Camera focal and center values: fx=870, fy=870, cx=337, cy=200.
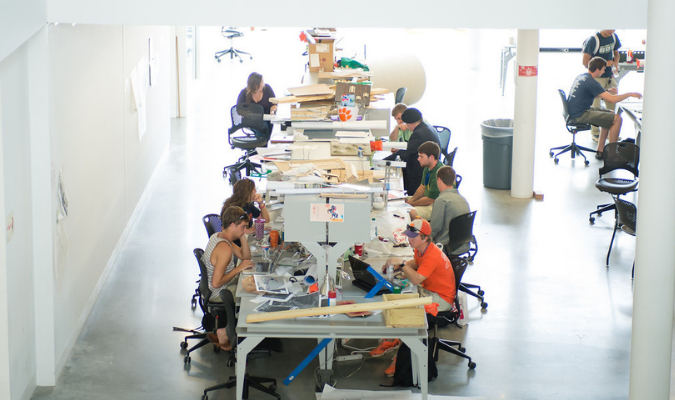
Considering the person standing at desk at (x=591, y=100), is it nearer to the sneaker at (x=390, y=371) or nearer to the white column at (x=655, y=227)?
the sneaker at (x=390, y=371)

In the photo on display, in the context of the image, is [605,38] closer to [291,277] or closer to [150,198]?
[150,198]

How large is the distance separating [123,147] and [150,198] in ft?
5.80

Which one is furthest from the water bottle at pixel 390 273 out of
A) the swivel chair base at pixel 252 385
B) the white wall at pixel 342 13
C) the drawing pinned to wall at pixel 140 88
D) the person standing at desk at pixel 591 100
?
the person standing at desk at pixel 591 100

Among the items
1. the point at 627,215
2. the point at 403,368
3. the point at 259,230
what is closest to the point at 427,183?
the point at 627,215

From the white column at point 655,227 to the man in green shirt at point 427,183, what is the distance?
9.52 feet

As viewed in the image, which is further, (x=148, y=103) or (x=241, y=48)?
(x=241, y=48)

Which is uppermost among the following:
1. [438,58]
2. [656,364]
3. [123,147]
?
[438,58]

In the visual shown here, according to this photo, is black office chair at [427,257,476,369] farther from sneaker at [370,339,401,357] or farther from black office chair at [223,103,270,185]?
black office chair at [223,103,270,185]

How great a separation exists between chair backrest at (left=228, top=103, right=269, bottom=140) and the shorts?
4419 millimetres

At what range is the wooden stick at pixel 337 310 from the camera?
573cm

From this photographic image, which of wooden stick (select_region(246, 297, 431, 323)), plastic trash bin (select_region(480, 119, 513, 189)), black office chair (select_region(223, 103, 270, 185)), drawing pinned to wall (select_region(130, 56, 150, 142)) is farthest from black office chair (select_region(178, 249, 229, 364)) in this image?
plastic trash bin (select_region(480, 119, 513, 189))

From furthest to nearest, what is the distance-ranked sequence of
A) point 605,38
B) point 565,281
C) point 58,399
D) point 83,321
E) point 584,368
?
1. point 605,38
2. point 565,281
3. point 83,321
4. point 584,368
5. point 58,399

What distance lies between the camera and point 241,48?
20938mm

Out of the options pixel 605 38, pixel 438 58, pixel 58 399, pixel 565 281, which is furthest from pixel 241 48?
pixel 58 399
